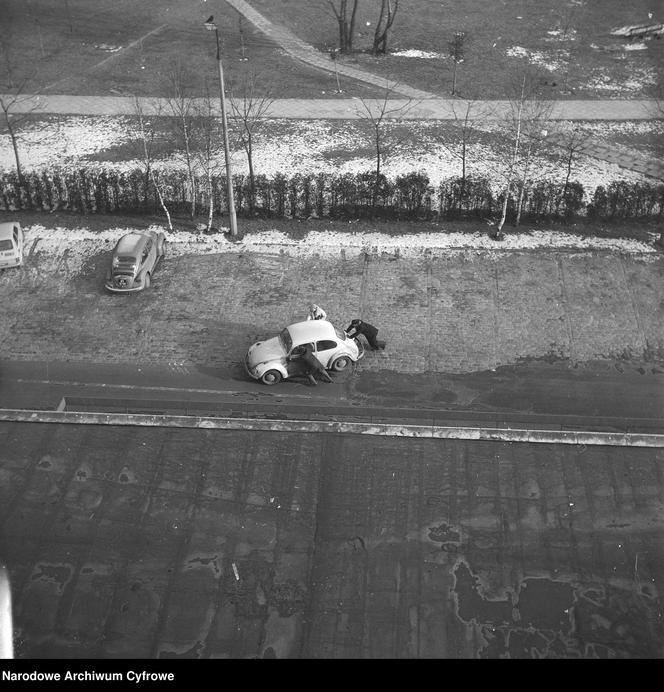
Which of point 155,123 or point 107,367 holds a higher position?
point 155,123

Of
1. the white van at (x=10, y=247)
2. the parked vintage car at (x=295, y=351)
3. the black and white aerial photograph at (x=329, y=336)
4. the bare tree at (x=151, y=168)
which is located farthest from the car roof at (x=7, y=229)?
the parked vintage car at (x=295, y=351)

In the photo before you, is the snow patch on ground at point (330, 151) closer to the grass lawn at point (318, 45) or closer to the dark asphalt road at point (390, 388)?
the grass lawn at point (318, 45)

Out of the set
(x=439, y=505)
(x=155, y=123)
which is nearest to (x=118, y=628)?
(x=439, y=505)

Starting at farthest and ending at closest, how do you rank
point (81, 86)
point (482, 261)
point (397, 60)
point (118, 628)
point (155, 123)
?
point (397, 60)
point (81, 86)
point (155, 123)
point (482, 261)
point (118, 628)

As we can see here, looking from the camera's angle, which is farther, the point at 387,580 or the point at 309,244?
the point at 309,244

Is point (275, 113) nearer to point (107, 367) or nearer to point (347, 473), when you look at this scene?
point (107, 367)

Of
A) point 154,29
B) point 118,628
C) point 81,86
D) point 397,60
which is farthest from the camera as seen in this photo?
point 154,29

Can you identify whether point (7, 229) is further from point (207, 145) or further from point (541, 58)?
point (541, 58)
